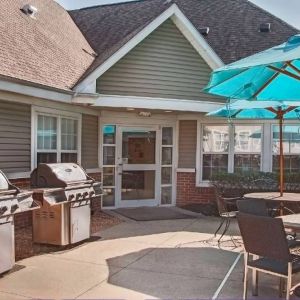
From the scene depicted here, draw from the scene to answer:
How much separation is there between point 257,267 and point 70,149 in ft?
21.2

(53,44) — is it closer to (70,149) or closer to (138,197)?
(70,149)

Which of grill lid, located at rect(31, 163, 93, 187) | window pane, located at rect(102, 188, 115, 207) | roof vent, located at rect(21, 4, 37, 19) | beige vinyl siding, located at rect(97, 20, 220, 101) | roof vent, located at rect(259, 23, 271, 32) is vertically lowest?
window pane, located at rect(102, 188, 115, 207)

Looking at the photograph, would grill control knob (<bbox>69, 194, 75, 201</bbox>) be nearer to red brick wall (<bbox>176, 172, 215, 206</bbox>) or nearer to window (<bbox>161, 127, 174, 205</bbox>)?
window (<bbox>161, 127, 174, 205</bbox>)

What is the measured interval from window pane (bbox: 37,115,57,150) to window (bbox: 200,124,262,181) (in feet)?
14.3

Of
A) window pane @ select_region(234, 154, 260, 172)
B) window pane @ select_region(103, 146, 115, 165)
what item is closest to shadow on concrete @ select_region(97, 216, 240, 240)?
window pane @ select_region(234, 154, 260, 172)

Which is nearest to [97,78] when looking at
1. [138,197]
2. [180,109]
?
[180,109]

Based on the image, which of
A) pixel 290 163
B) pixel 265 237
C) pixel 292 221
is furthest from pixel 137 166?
pixel 265 237

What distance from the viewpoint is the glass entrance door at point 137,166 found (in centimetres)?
1135

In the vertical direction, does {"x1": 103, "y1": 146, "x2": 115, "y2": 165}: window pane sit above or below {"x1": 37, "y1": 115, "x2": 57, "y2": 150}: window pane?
below

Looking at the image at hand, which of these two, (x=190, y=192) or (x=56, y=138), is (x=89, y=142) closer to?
(x=56, y=138)

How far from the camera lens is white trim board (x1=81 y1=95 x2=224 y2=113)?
31.7 feet

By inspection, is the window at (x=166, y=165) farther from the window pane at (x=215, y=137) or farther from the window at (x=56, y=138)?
the window at (x=56, y=138)

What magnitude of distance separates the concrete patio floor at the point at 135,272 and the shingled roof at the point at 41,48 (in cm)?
328

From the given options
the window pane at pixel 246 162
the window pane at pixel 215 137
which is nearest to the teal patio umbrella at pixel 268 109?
the window pane at pixel 246 162
